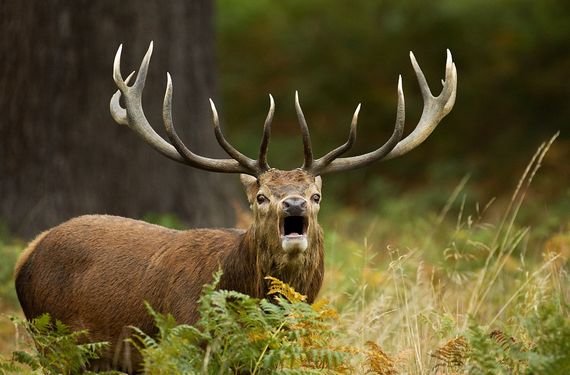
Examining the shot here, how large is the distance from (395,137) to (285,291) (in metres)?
1.32

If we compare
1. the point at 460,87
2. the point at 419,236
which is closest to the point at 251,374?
the point at 419,236

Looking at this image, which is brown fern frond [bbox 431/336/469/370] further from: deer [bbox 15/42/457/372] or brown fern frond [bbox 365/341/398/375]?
deer [bbox 15/42/457/372]

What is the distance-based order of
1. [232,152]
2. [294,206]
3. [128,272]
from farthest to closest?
[128,272] < [232,152] < [294,206]

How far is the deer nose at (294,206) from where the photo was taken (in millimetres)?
6305

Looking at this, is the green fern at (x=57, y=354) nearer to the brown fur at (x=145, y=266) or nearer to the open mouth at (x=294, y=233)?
the brown fur at (x=145, y=266)

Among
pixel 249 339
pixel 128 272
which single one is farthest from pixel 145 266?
pixel 249 339

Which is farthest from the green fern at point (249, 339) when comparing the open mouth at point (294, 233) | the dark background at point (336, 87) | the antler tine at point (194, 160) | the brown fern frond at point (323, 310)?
the dark background at point (336, 87)

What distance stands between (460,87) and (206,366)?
40.7 feet

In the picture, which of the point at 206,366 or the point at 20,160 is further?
the point at 20,160

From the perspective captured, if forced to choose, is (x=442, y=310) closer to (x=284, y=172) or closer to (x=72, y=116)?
(x=284, y=172)

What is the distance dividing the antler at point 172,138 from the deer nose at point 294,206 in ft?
1.57

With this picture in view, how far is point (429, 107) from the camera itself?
747 centimetres

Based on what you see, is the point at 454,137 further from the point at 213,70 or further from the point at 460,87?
Answer: the point at 213,70

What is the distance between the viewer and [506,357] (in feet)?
19.4
